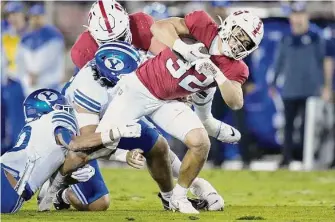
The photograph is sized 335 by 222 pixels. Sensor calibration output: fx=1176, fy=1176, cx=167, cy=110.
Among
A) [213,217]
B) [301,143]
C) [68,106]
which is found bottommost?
[301,143]

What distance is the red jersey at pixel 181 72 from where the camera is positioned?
26.2 feet

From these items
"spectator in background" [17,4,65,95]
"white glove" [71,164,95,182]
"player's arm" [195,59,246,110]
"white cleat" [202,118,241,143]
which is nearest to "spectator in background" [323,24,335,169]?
"spectator in background" [17,4,65,95]

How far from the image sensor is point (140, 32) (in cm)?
863

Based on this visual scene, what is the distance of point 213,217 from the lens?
7.68 metres

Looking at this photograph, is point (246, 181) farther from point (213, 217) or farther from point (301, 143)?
point (213, 217)

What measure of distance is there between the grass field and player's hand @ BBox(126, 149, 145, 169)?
347 millimetres

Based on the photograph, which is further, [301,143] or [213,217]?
[301,143]

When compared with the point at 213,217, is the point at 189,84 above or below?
above

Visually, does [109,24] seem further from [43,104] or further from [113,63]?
[43,104]

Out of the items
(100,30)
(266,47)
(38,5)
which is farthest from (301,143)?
(100,30)

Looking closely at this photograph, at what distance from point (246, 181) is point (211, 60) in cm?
394

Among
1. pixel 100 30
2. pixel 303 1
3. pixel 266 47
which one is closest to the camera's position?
pixel 100 30

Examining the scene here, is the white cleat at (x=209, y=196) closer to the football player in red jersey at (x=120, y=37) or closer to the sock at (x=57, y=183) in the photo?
the football player in red jersey at (x=120, y=37)

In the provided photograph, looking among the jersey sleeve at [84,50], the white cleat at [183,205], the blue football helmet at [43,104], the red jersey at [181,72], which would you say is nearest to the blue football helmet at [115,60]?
the red jersey at [181,72]
